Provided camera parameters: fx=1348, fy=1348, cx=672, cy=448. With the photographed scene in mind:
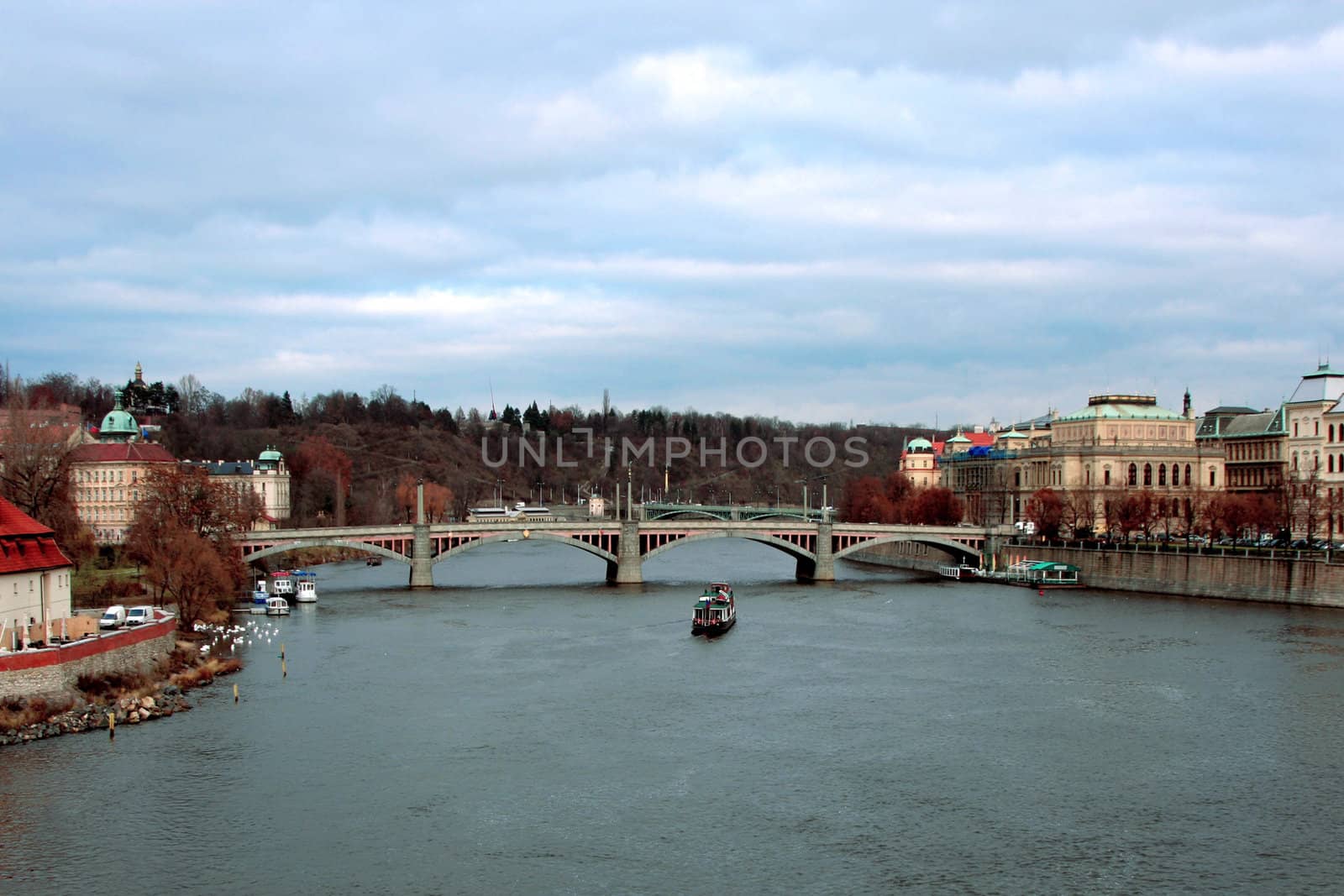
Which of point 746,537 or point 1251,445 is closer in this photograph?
point 746,537

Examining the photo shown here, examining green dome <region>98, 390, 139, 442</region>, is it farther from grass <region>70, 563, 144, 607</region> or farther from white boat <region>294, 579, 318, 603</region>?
white boat <region>294, 579, 318, 603</region>

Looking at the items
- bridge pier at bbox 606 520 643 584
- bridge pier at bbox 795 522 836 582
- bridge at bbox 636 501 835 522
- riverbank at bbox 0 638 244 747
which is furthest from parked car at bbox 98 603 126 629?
bridge at bbox 636 501 835 522

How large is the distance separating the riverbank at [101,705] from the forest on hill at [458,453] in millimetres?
65826

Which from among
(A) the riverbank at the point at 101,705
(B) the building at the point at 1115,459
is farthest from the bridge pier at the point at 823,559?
(A) the riverbank at the point at 101,705

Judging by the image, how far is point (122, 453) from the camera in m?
92.5

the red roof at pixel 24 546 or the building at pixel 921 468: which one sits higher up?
the building at pixel 921 468

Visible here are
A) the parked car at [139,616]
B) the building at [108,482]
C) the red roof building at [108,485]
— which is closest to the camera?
the parked car at [139,616]

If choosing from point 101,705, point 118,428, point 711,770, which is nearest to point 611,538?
point 118,428

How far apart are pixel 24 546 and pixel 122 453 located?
56816mm

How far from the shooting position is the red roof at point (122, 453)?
91.3 m

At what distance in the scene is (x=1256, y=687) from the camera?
137 ft

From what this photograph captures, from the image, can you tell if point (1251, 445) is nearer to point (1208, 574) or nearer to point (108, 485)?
point (1208, 574)

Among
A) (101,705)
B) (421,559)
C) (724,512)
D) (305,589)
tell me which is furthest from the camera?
(724,512)

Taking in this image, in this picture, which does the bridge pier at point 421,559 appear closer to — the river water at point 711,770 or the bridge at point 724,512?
the river water at point 711,770
